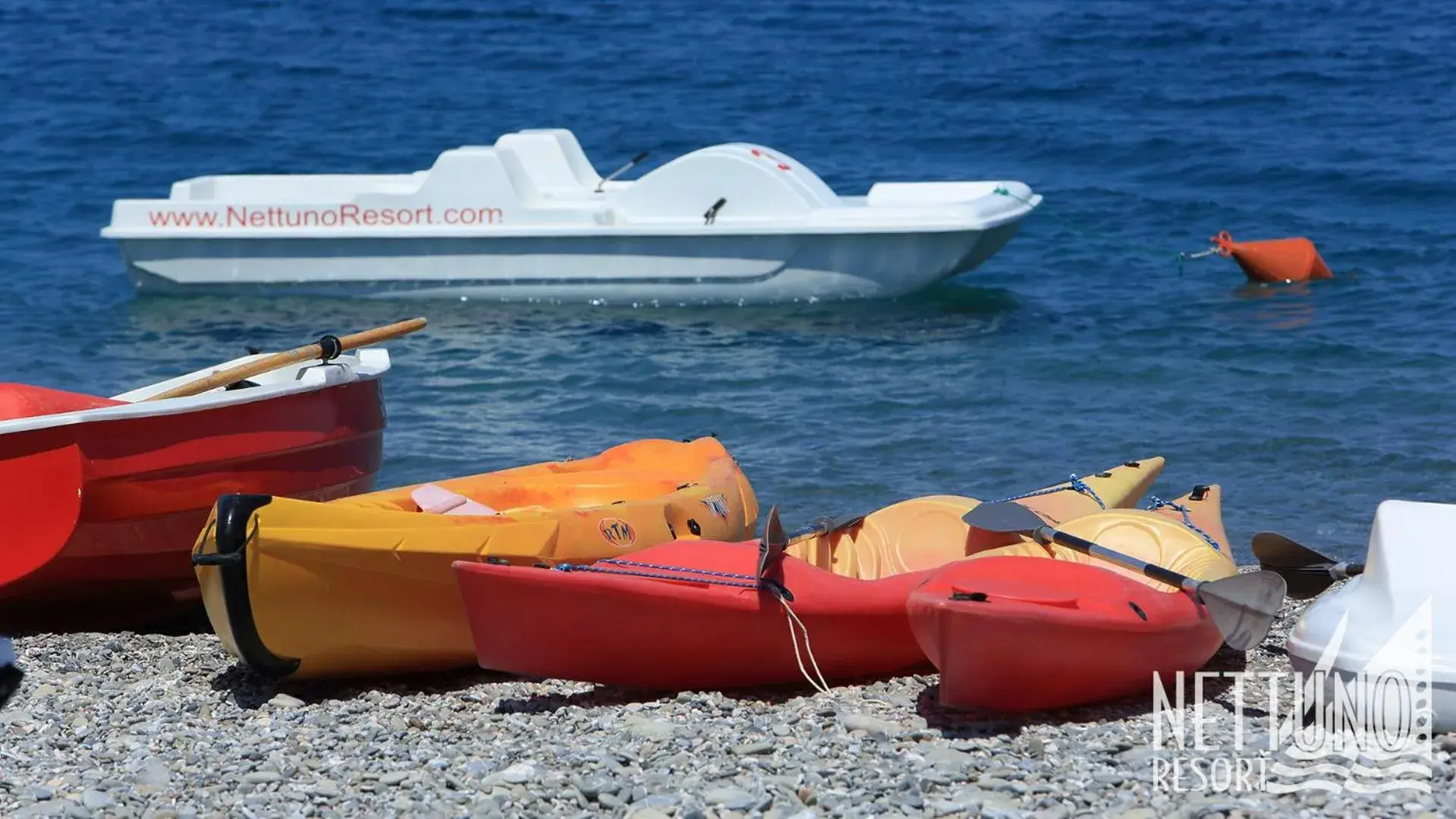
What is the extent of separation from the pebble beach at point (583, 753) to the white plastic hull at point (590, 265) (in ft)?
22.0

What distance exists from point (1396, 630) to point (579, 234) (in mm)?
8223

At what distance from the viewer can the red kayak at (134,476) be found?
5.61 meters

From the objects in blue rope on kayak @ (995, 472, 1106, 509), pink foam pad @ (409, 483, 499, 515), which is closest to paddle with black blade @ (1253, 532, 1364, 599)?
blue rope on kayak @ (995, 472, 1106, 509)

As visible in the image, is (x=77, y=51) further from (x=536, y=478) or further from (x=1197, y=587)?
(x=1197, y=587)

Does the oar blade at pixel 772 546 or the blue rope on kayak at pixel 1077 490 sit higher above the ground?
the oar blade at pixel 772 546

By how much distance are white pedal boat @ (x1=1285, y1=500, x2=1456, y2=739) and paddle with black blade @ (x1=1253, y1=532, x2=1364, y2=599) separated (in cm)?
95

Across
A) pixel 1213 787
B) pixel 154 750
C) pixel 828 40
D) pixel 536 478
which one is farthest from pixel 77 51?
pixel 1213 787

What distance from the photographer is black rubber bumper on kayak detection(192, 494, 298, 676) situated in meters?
5.04

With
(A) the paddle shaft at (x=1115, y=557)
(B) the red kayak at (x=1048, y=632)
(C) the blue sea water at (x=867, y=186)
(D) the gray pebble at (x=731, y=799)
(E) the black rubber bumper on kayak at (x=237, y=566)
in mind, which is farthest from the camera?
(C) the blue sea water at (x=867, y=186)

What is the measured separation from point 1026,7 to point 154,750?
20.1 metres

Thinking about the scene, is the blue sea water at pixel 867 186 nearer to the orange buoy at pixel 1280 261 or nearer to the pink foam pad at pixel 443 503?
the orange buoy at pixel 1280 261

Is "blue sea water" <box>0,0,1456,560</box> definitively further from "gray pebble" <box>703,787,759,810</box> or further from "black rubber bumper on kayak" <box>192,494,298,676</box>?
"gray pebble" <box>703,787,759,810</box>

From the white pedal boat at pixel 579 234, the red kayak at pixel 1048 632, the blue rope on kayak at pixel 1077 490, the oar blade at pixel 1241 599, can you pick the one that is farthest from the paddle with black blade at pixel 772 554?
the white pedal boat at pixel 579 234

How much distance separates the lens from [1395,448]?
854 centimetres
